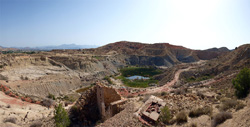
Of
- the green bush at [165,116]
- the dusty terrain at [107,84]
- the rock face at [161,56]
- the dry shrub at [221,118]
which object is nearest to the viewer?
the dry shrub at [221,118]

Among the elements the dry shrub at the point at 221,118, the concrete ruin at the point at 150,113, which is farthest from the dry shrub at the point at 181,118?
the dry shrub at the point at 221,118

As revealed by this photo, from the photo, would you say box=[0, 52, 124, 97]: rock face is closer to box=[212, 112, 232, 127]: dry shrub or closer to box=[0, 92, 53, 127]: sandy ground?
box=[0, 92, 53, 127]: sandy ground

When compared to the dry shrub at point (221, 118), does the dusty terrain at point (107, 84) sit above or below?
below

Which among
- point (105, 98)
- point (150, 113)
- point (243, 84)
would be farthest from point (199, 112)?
point (105, 98)

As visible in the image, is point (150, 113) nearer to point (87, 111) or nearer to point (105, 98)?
point (105, 98)

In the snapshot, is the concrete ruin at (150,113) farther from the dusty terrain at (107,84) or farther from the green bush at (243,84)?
the green bush at (243,84)

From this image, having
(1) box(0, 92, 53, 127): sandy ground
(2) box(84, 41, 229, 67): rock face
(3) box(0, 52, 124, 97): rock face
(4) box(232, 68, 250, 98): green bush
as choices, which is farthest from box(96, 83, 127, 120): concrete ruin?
(2) box(84, 41, 229, 67): rock face

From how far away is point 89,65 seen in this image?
1828 inches

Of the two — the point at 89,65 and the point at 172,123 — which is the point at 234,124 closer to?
the point at 172,123

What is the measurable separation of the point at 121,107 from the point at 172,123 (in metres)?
4.76

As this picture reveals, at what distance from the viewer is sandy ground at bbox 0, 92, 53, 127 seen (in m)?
12.7

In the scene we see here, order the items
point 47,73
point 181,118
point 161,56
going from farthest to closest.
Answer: point 161,56 → point 47,73 → point 181,118

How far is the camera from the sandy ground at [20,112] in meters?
12.7

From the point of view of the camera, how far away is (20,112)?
15.4 metres
